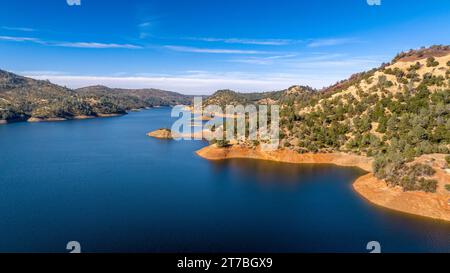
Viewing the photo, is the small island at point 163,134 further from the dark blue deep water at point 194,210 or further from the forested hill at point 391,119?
the forested hill at point 391,119

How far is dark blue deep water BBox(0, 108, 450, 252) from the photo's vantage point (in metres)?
40.1

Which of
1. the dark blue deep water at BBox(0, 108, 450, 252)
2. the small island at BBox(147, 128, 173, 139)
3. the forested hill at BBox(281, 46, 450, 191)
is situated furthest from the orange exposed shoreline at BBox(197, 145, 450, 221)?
the small island at BBox(147, 128, 173, 139)

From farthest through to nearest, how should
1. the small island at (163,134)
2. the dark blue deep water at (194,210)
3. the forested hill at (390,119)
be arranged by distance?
the small island at (163,134)
the forested hill at (390,119)
the dark blue deep water at (194,210)

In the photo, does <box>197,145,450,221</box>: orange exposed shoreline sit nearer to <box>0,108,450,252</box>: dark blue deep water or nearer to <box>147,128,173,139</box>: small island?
<box>0,108,450,252</box>: dark blue deep water

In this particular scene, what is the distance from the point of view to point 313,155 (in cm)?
9094

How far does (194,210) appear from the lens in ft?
166

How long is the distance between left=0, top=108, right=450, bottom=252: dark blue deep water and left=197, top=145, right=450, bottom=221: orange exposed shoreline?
2.90 metres

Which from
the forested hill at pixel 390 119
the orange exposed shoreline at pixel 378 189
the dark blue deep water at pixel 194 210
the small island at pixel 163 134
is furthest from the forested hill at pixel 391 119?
the small island at pixel 163 134

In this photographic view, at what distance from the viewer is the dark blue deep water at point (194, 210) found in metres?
40.1

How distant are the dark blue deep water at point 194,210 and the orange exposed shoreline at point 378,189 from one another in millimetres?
2897

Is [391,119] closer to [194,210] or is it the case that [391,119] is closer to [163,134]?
[194,210]
